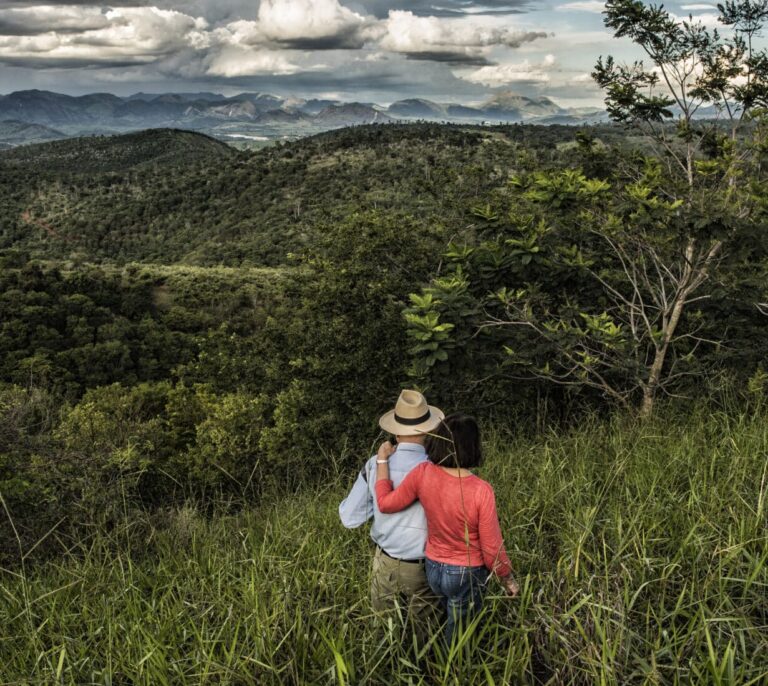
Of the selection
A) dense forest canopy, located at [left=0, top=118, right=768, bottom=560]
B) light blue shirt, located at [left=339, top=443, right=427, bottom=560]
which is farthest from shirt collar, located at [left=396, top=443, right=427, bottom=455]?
dense forest canopy, located at [left=0, top=118, right=768, bottom=560]

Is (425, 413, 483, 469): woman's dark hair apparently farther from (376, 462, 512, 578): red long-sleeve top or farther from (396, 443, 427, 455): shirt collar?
(396, 443, 427, 455): shirt collar

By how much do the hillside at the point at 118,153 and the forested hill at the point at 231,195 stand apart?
3309 cm

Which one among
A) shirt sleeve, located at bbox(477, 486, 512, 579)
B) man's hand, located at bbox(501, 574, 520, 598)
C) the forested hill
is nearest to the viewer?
man's hand, located at bbox(501, 574, 520, 598)

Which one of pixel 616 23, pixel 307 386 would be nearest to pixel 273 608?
pixel 616 23

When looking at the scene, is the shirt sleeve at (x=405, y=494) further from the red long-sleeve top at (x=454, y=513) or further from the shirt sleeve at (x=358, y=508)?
the shirt sleeve at (x=358, y=508)

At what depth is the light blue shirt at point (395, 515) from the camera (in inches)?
99.2

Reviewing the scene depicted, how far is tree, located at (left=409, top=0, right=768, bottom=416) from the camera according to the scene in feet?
16.0

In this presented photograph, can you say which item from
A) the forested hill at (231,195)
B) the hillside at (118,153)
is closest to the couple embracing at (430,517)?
the forested hill at (231,195)

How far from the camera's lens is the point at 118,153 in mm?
169250

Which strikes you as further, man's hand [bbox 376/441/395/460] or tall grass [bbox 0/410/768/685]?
man's hand [bbox 376/441/395/460]

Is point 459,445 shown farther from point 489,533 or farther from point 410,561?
point 410,561

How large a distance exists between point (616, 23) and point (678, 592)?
580cm

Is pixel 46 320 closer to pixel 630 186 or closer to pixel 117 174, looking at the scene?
pixel 630 186

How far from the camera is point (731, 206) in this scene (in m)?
4.72
